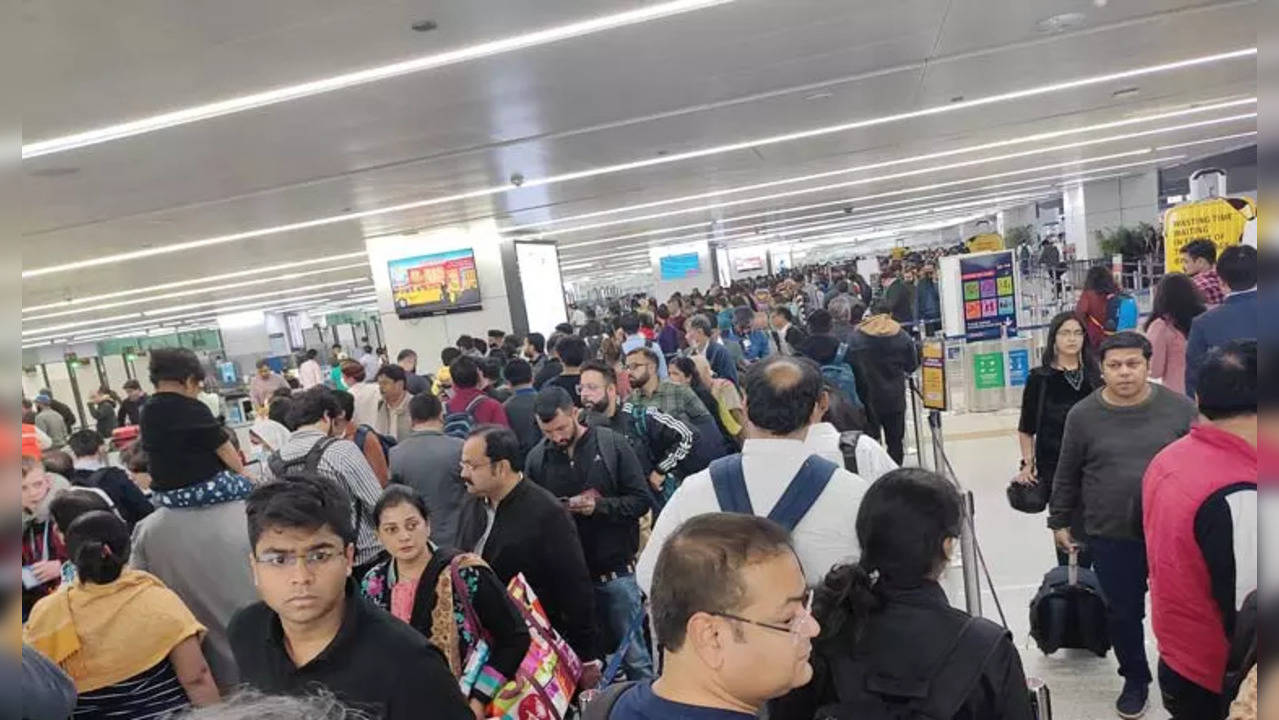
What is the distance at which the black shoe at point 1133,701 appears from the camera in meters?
3.28

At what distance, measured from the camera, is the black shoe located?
→ 129 inches

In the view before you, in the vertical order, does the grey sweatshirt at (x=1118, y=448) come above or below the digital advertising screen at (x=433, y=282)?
below

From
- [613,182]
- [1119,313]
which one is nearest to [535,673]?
[1119,313]

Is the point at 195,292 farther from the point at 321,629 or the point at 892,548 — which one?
the point at 892,548

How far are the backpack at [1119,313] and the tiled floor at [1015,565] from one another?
1.48 meters

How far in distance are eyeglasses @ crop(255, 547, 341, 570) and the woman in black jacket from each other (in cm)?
114

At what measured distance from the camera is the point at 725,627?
1.37 metres

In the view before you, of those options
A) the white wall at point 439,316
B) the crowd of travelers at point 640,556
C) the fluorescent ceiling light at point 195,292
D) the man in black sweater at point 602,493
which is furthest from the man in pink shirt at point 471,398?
the fluorescent ceiling light at point 195,292

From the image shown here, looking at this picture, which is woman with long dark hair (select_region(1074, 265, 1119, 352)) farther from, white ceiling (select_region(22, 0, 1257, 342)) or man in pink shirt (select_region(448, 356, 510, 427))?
man in pink shirt (select_region(448, 356, 510, 427))

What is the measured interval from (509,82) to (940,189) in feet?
58.2

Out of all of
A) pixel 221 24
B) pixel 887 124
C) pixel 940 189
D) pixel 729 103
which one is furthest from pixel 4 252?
pixel 940 189

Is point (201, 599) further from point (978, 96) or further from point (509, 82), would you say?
point (978, 96)

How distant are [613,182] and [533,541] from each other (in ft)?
27.8

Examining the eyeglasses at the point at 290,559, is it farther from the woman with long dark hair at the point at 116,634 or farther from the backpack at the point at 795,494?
the backpack at the point at 795,494
